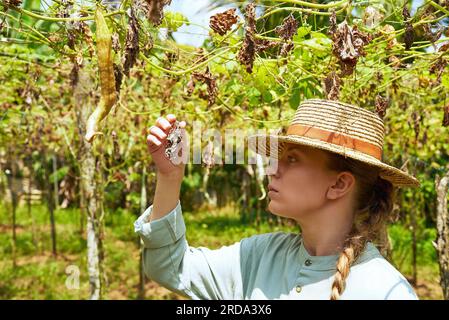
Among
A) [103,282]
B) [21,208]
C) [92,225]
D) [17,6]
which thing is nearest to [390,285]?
[17,6]

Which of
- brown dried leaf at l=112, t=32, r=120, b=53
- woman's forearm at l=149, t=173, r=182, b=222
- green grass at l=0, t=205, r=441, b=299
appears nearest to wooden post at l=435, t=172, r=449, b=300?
woman's forearm at l=149, t=173, r=182, b=222

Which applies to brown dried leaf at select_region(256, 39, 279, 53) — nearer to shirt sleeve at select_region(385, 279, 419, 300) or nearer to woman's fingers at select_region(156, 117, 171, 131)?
woman's fingers at select_region(156, 117, 171, 131)

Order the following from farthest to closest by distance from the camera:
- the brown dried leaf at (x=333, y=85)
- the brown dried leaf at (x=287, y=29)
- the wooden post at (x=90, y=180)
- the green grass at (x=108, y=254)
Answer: the green grass at (x=108, y=254)
the wooden post at (x=90, y=180)
the brown dried leaf at (x=333, y=85)
the brown dried leaf at (x=287, y=29)

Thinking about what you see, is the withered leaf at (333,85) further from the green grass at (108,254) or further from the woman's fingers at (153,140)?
the green grass at (108,254)

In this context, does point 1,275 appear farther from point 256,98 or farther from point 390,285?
point 390,285

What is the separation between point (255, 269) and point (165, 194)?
331 mm

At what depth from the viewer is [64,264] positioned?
6867 mm

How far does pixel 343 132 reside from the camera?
4.70 ft

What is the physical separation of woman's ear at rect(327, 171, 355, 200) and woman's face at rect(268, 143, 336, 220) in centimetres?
1

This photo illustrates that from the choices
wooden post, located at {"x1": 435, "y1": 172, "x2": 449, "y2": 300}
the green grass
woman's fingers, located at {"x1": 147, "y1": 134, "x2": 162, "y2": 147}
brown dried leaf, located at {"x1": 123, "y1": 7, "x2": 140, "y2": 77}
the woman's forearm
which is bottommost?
the green grass

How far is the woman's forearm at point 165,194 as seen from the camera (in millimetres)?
1355

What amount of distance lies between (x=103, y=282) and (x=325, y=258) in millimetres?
3475

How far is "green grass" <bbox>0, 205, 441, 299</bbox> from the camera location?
589cm

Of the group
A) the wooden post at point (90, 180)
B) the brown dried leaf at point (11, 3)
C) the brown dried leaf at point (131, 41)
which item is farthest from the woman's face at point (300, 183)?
the wooden post at point (90, 180)
